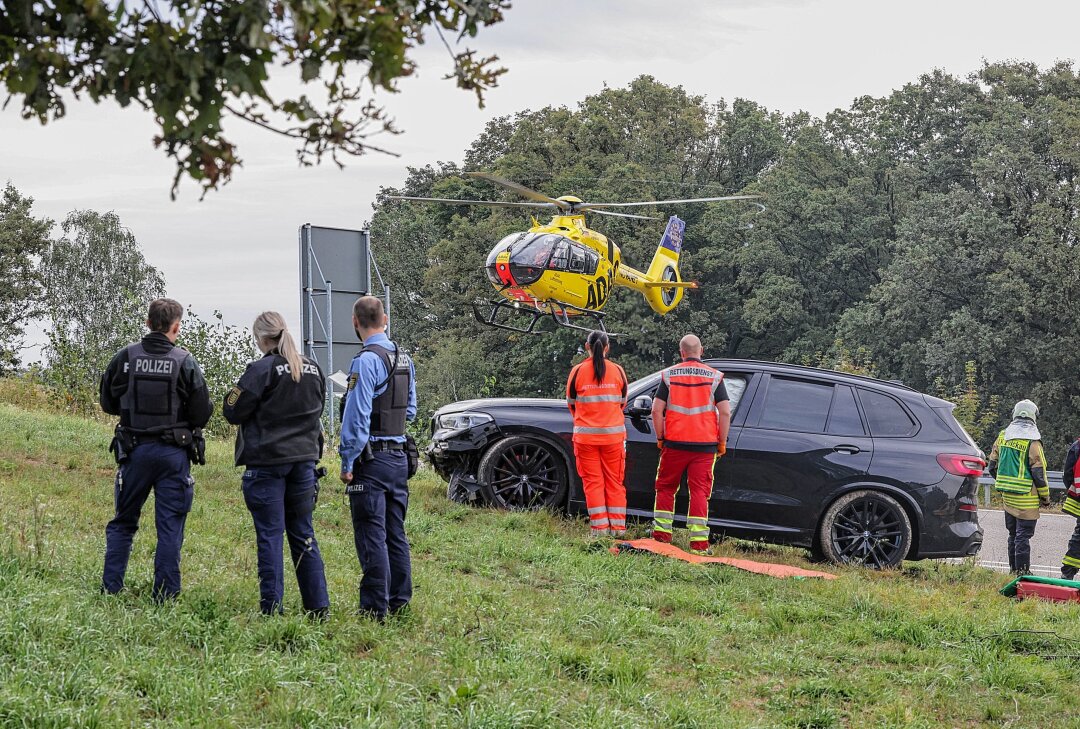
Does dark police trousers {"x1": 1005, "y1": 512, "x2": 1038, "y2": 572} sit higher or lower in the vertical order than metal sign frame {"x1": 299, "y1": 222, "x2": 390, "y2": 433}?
lower

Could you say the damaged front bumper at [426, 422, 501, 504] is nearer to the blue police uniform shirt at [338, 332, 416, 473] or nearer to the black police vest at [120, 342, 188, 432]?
the blue police uniform shirt at [338, 332, 416, 473]

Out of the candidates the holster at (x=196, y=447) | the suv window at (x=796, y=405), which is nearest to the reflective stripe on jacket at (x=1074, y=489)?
the suv window at (x=796, y=405)

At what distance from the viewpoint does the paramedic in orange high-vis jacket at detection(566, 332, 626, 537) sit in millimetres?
9531

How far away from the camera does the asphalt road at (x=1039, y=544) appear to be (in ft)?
43.1


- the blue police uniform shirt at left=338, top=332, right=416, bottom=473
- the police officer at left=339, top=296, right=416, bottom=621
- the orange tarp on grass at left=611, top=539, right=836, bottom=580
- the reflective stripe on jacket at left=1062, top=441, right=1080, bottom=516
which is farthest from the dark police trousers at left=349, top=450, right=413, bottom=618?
the reflective stripe on jacket at left=1062, top=441, right=1080, bottom=516

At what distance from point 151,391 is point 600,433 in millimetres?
4287

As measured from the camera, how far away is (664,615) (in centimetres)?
721

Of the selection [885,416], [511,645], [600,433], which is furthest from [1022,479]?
[511,645]

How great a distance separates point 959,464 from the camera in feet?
32.0

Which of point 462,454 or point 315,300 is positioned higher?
point 315,300

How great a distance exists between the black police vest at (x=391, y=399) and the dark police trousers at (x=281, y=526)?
0.45 m

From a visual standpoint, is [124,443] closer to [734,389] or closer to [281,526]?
[281,526]

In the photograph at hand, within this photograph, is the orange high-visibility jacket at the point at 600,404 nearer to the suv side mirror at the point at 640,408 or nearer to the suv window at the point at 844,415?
the suv side mirror at the point at 640,408

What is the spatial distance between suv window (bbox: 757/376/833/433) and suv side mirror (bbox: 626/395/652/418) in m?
1.00
